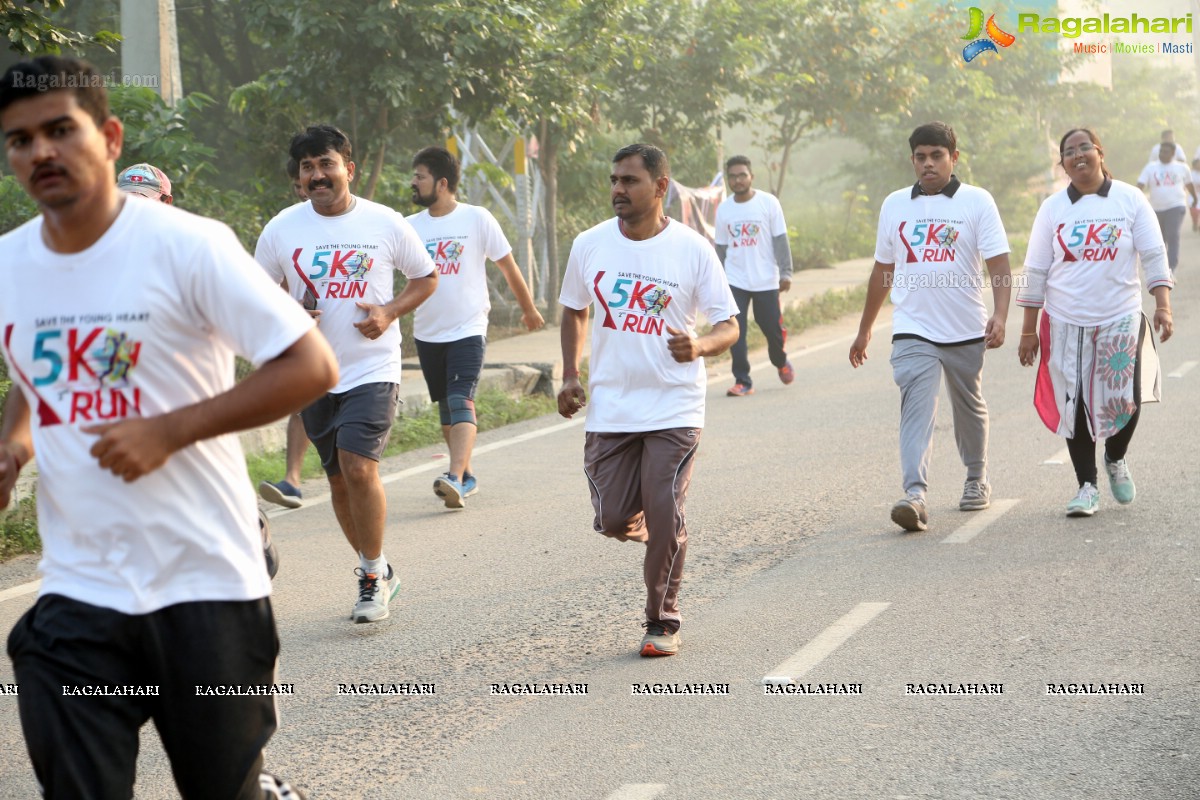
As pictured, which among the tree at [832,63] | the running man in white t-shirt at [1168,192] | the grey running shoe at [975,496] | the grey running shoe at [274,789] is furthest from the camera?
the tree at [832,63]

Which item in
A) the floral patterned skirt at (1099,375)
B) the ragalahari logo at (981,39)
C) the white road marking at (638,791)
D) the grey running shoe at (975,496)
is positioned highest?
the ragalahari logo at (981,39)

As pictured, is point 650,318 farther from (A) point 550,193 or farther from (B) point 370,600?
(A) point 550,193

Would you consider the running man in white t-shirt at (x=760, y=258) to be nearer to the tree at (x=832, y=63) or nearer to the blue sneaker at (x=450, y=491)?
the blue sneaker at (x=450, y=491)

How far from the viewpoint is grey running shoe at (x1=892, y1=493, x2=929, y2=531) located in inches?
297

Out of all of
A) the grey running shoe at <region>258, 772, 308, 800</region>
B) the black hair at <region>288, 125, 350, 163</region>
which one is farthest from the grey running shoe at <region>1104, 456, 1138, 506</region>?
the grey running shoe at <region>258, 772, 308, 800</region>

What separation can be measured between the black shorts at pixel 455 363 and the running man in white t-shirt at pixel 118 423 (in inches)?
228

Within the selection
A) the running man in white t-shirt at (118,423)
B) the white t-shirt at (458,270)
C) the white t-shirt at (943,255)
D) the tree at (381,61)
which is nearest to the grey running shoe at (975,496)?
the white t-shirt at (943,255)

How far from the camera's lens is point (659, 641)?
5703 millimetres

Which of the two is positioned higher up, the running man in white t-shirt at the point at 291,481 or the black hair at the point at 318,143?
the black hair at the point at 318,143

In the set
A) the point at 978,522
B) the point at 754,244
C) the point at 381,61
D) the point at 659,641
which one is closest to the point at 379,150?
the point at 381,61

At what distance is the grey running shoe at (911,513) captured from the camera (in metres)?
7.54

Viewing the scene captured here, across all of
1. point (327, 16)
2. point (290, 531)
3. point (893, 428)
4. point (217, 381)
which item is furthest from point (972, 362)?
point (327, 16)

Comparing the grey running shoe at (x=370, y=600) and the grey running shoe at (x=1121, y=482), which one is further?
the grey running shoe at (x=1121, y=482)

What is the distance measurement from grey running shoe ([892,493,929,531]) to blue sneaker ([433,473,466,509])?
248 cm
